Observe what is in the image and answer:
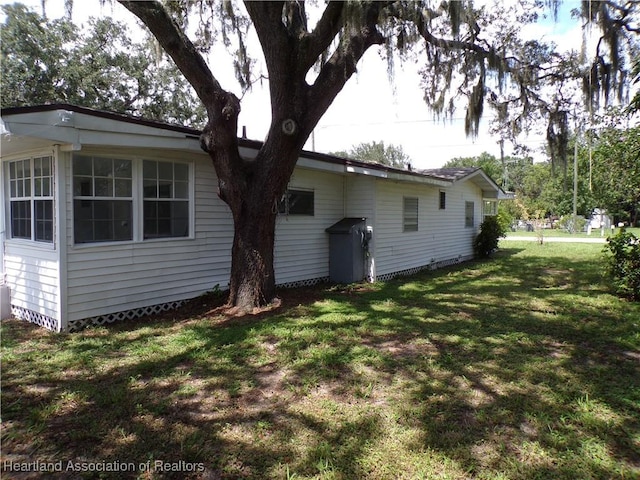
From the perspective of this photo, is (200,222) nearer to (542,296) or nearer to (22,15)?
(542,296)

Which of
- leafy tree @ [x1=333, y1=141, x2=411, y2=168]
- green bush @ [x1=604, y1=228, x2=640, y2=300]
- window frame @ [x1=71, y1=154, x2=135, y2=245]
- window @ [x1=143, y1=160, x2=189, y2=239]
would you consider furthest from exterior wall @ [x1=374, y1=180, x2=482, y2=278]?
leafy tree @ [x1=333, y1=141, x2=411, y2=168]

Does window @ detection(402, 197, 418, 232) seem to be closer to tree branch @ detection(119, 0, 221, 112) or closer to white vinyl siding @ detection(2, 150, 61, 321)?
tree branch @ detection(119, 0, 221, 112)

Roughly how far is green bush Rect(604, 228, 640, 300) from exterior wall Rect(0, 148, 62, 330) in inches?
364

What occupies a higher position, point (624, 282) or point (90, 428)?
point (624, 282)

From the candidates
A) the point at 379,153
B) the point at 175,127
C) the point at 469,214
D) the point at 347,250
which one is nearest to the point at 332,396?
the point at 175,127

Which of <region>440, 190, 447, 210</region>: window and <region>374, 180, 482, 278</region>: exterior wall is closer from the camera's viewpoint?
<region>374, 180, 482, 278</region>: exterior wall

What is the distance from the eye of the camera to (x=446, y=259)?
13.2m

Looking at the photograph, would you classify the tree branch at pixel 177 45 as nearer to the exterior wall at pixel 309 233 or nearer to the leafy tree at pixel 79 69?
the exterior wall at pixel 309 233

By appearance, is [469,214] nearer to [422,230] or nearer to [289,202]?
[422,230]

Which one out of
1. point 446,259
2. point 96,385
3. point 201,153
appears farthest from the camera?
point 446,259

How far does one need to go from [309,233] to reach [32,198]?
513 cm

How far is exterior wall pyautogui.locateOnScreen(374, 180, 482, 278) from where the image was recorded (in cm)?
991

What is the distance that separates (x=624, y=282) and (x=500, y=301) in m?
2.28

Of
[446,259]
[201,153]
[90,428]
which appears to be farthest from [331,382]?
[446,259]
